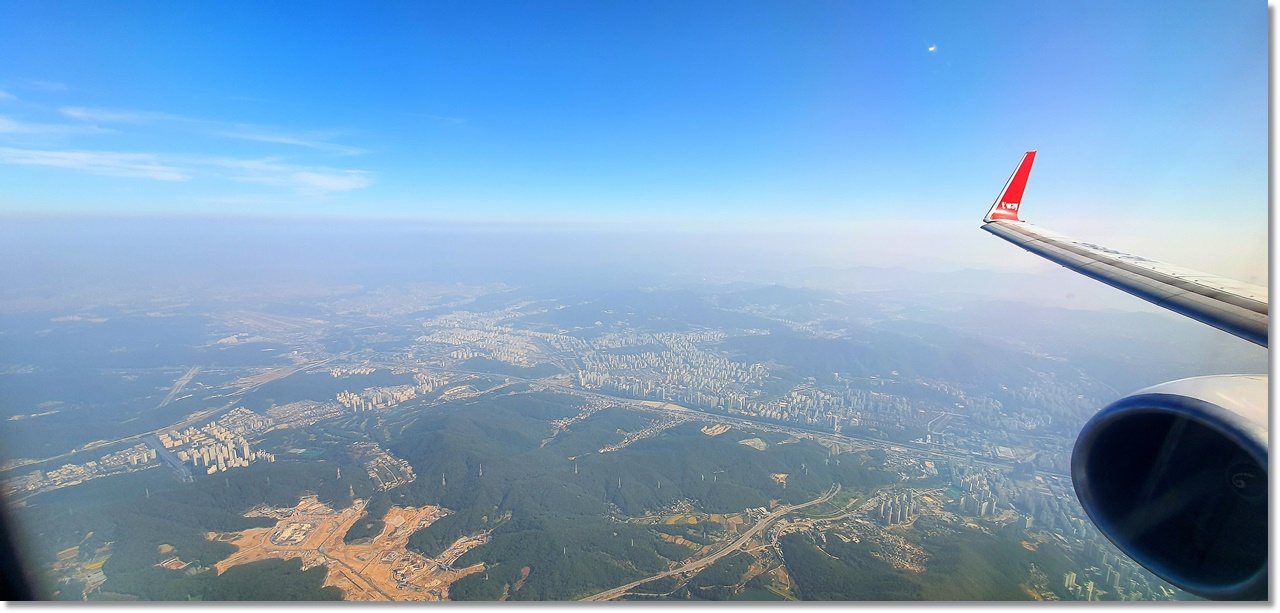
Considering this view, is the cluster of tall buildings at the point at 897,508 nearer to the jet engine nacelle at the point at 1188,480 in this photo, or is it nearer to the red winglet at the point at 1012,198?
the red winglet at the point at 1012,198

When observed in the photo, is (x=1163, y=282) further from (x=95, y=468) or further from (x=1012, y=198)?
(x=95, y=468)

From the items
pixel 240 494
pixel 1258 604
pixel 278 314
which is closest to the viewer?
pixel 1258 604

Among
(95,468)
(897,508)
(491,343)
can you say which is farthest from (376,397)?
(897,508)

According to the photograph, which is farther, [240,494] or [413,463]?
[413,463]

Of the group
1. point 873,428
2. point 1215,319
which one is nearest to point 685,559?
point 1215,319

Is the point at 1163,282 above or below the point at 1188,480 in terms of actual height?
above

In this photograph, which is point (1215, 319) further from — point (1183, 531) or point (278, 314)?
point (278, 314)
